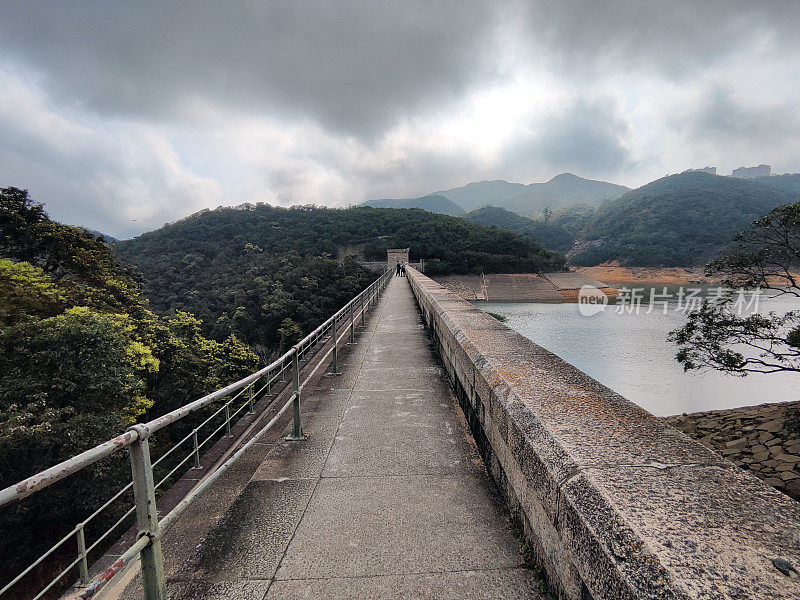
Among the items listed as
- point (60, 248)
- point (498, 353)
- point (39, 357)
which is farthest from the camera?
point (60, 248)

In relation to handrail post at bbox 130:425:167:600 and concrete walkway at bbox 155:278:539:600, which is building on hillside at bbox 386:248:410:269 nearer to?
concrete walkway at bbox 155:278:539:600

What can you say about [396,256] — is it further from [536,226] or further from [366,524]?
[536,226]

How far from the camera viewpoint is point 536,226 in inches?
5359

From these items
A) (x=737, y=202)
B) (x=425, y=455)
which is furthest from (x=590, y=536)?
(x=737, y=202)

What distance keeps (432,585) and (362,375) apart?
11.1ft

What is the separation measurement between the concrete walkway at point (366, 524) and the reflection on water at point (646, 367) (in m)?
15.7

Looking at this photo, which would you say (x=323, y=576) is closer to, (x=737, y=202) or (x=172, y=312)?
(x=172, y=312)

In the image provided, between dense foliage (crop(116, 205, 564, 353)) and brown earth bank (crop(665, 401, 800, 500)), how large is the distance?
93.9 feet

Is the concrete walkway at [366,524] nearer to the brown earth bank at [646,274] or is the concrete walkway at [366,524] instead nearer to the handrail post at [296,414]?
the handrail post at [296,414]

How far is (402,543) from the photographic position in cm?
200

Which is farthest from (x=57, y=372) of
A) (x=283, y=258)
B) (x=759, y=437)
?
(x=283, y=258)

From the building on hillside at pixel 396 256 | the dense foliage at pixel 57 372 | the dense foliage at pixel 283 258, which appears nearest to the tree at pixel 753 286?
the dense foliage at pixel 57 372

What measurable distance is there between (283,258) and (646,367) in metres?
47.9

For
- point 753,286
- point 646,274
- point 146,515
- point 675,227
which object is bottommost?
point 646,274
